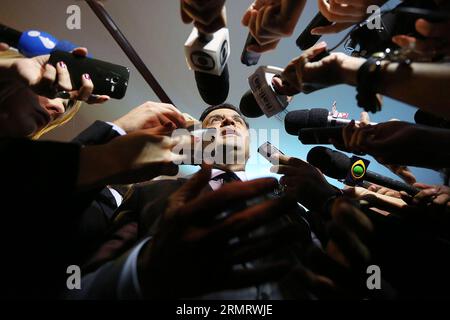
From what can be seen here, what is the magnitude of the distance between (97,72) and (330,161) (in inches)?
34.3

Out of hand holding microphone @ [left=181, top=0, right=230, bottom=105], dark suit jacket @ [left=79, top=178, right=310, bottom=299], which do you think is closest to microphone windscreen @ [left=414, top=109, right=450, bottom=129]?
dark suit jacket @ [left=79, top=178, right=310, bottom=299]

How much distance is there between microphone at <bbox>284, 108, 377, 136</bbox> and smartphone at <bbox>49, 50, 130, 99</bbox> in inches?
25.4

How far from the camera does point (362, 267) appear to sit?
0.51 meters

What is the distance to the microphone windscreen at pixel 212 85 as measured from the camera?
0.81 meters

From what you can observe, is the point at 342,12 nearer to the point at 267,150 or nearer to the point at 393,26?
the point at 393,26

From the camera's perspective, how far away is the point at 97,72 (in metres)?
0.80

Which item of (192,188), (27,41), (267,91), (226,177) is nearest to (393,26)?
(267,91)

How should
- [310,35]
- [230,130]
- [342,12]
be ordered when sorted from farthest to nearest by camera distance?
[230,130], [310,35], [342,12]

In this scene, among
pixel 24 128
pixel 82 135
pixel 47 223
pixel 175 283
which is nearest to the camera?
pixel 175 283

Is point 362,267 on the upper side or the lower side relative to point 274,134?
lower
